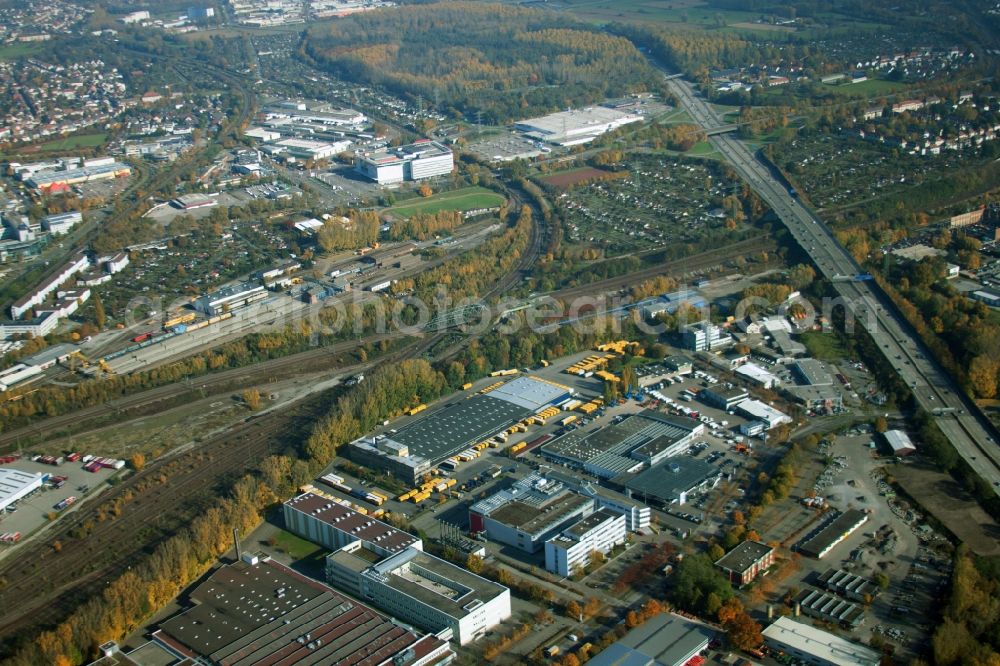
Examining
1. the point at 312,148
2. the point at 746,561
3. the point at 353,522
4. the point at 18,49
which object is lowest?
the point at 746,561

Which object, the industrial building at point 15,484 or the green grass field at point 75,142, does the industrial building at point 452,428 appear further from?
the green grass field at point 75,142

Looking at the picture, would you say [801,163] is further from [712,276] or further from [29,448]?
[29,448]

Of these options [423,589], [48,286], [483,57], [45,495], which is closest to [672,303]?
[423,589]

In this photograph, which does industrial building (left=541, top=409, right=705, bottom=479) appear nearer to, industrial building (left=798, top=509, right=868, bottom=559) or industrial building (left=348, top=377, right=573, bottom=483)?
industrial building (left=348, top=377, right=573, bottom=483)

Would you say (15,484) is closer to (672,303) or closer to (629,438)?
(629,438)

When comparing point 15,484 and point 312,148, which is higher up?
point 312,148

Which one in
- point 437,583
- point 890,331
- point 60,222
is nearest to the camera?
point 437,583

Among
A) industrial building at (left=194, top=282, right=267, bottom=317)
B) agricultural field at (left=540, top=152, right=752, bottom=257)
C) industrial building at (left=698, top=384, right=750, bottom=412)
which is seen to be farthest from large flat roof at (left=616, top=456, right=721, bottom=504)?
industrial building at (left=194, top=282, right=267, bottom=317)

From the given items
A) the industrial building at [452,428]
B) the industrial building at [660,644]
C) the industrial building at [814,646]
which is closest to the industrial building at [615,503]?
the industrial building at [452,428]
